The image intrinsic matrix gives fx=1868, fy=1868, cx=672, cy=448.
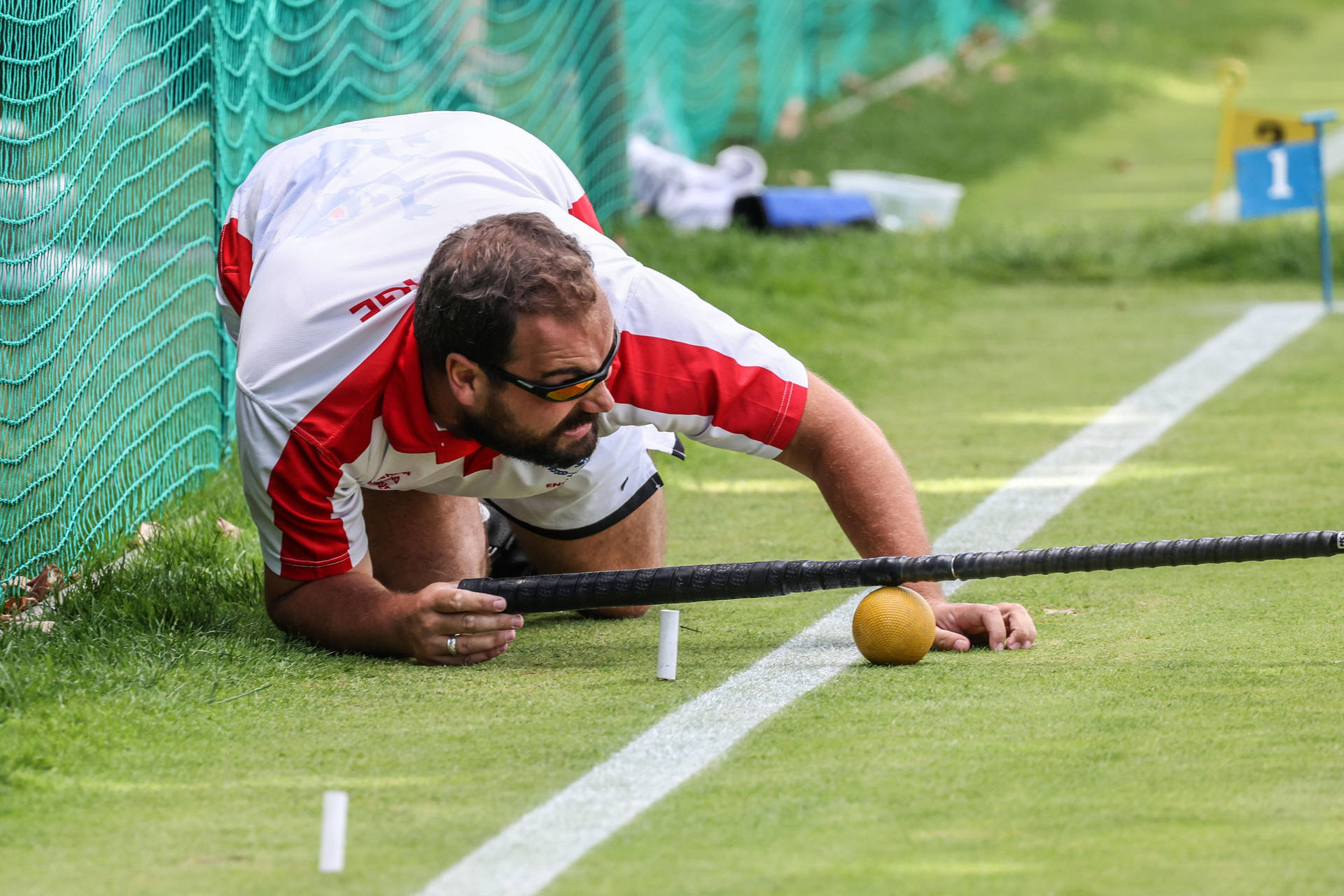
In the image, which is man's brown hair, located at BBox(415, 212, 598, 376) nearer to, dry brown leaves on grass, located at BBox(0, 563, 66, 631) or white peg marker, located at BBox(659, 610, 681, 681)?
white peg marker, located at BBox(659, 610, 681, 681)

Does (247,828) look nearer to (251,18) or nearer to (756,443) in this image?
(756,443)

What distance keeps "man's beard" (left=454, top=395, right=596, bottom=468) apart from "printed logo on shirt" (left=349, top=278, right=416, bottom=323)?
0.96 feet

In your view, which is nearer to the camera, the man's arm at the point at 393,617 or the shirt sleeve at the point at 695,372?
the shirt sleeve at the point at 695,372

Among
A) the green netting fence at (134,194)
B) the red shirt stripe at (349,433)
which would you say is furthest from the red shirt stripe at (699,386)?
the green netting fence at (134,194)

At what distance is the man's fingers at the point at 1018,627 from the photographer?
4.17 meters

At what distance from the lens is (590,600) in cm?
416

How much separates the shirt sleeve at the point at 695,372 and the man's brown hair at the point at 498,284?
23cm

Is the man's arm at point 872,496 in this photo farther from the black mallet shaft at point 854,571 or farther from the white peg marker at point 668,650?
the white peg marker at point 668,650

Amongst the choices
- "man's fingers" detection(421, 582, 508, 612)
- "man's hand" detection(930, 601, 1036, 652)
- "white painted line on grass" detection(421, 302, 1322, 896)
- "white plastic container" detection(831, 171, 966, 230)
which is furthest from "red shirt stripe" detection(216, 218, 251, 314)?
"white plastic container" detection(831, 171, 966, 230)

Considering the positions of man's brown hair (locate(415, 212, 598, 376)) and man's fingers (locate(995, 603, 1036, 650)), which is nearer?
man's brown hair (locate(415, 212, 598, 376))

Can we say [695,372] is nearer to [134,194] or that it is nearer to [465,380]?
[465,380]

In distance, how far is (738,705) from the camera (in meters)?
3.80

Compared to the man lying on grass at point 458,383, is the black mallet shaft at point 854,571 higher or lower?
lower

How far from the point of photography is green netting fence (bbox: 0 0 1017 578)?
15.7 feet
